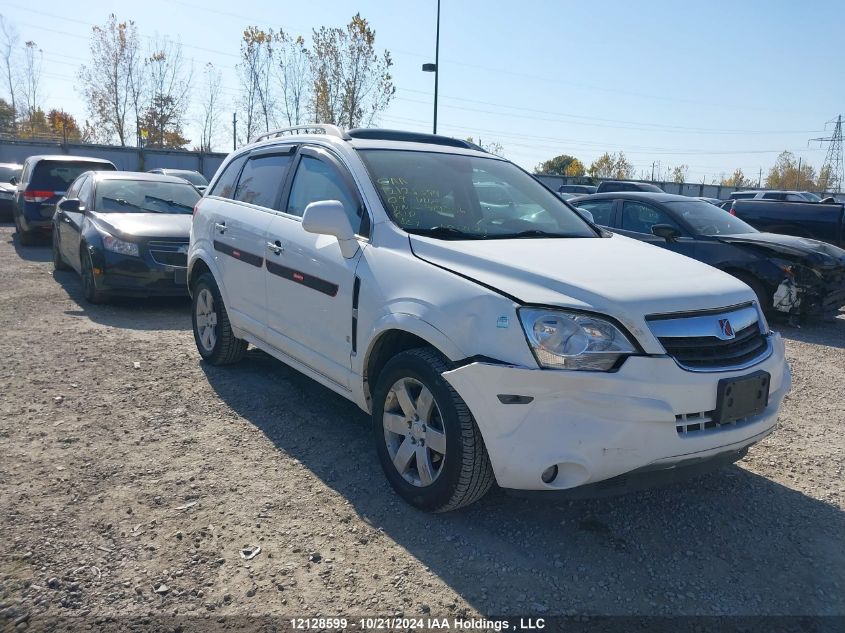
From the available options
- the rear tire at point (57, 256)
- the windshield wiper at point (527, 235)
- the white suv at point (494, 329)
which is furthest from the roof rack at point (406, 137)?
the rear tire at point (57, 256)

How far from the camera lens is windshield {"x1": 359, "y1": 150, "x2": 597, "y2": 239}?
3752 mm

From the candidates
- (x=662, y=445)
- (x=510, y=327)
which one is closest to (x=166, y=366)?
(x=510, y=327)

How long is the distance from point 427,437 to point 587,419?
808mm

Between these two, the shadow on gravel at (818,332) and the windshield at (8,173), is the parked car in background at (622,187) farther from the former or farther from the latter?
the windshield at (8,173)

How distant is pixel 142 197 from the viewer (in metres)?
8.73

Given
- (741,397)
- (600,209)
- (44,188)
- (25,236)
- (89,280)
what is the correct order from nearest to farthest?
(741,397) < (89,280) < (600,209) < (44,188) < (25,236)

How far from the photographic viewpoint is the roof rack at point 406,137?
4516 millimetres

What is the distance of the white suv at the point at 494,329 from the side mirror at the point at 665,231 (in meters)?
3.91

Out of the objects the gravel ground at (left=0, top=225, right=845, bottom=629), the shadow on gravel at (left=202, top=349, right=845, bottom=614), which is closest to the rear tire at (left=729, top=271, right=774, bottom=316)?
the gravel ground at (left=0, top=225, right=845, bottom=629)

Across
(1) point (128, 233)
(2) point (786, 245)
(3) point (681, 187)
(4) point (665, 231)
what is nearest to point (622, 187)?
(2) point (786, 245)

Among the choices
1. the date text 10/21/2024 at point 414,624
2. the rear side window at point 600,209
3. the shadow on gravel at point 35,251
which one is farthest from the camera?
the shadow on gravel at point 35,251

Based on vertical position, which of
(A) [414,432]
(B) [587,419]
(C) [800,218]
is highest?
(C) [800,218]

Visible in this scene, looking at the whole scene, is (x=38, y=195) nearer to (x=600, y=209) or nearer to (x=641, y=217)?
(x=600, y=209)

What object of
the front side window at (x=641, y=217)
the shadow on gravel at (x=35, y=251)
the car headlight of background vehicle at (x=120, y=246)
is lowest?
the shadow on gravel at (x=35, y=251)
